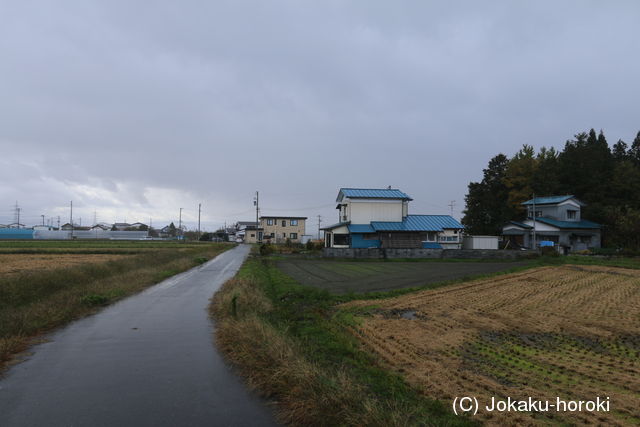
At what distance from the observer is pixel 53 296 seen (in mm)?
12250

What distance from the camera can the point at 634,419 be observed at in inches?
179

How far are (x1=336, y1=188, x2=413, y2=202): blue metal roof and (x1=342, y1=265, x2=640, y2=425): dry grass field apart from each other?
25.6m

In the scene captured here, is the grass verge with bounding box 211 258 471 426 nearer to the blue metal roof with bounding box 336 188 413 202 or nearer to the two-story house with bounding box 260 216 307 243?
the blue metal roof with bounding box 336 188 413 202

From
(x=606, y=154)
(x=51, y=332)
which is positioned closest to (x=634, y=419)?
(x=51, y=332)

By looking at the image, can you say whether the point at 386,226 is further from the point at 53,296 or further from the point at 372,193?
the point at 53,296

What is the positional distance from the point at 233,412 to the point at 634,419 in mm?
5079

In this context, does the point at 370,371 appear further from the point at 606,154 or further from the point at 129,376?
the point at 606,154

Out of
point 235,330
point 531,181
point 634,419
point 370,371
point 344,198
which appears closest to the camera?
point 634,419

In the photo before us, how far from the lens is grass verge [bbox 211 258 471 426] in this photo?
14.2ft

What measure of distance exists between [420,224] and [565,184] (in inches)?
1064

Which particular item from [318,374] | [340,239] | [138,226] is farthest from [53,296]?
[138,226]

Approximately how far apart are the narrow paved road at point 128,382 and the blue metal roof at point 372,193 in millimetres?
32165

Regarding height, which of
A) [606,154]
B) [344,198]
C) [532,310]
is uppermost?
[606,154]

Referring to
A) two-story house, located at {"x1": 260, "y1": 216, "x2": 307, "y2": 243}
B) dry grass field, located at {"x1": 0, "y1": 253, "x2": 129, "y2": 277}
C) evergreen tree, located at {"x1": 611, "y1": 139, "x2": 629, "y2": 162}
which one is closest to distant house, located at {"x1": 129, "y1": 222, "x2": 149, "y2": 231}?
two-story house, located at {"x1": 260, "y1": 216, "x2": 307, "y2": 243}
